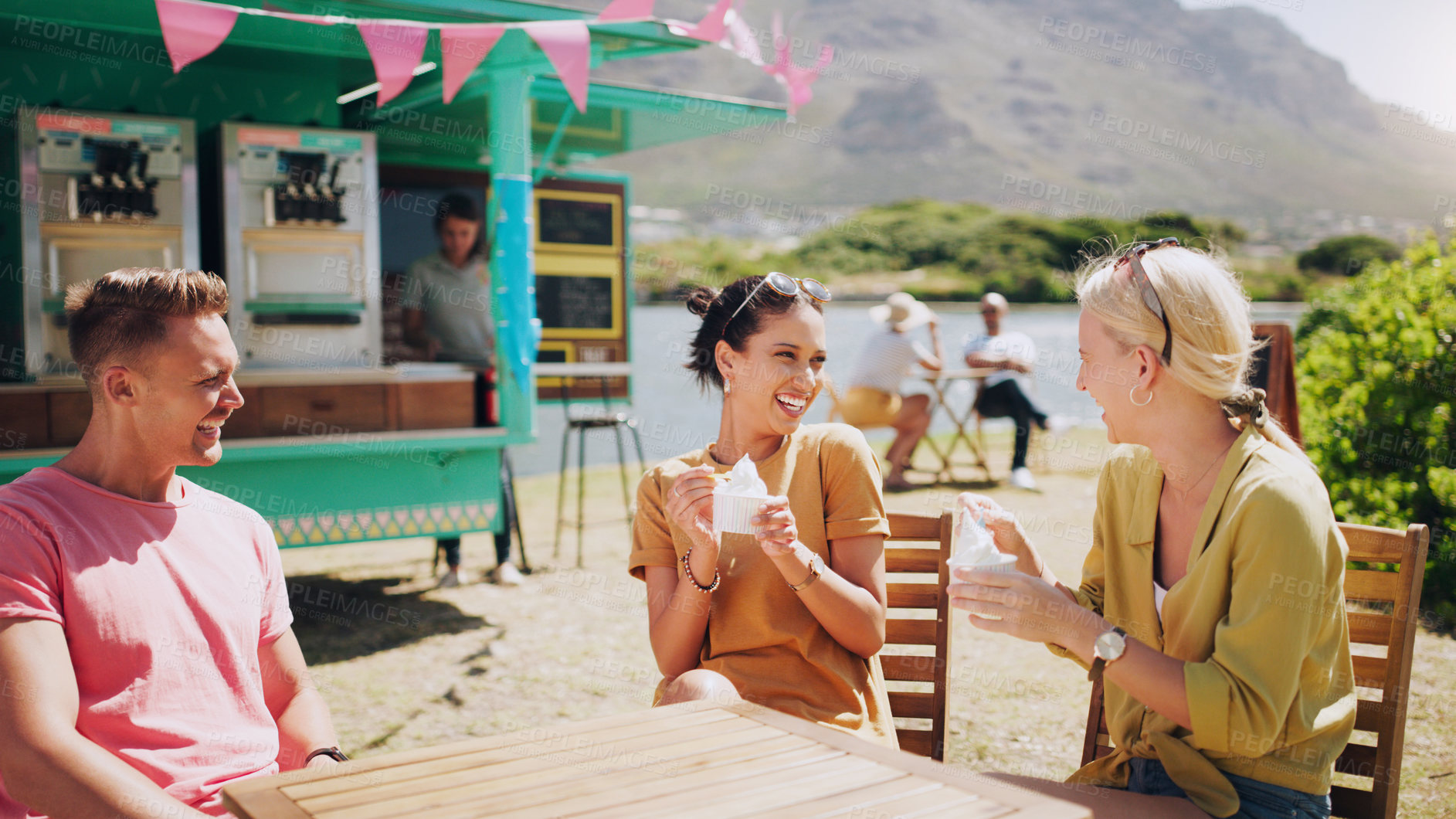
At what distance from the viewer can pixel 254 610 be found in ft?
6.65

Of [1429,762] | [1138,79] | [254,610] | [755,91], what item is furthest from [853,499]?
[1138,79]

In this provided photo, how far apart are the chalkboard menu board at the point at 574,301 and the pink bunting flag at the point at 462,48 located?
4.26 m

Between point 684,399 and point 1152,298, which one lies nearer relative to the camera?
point 1152,298

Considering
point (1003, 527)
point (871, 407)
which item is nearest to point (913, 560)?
point (1003, 527)

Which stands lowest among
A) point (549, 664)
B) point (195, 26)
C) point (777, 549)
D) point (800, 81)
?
point (549, 664)

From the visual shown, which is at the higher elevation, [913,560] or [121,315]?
[121,315]

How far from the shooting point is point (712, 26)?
5359 mm

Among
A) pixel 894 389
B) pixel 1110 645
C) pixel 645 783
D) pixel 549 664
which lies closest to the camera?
pixel 645 783

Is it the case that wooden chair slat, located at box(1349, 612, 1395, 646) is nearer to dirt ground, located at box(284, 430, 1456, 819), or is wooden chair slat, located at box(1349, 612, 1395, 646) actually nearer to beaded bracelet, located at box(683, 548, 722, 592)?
dirt ground, located at box(284, 430, 1456, 819)

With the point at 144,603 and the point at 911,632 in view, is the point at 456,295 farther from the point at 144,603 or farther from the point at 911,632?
the point at 144,603

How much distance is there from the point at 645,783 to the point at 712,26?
4.66 m

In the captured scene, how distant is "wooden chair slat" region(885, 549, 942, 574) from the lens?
105 inches

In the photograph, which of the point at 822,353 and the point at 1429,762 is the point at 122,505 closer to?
the point at 822,353

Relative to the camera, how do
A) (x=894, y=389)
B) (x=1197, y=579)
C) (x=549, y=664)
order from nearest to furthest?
(x=1197, y=579)
(x=549, y=664)
(x=894, y=389)
